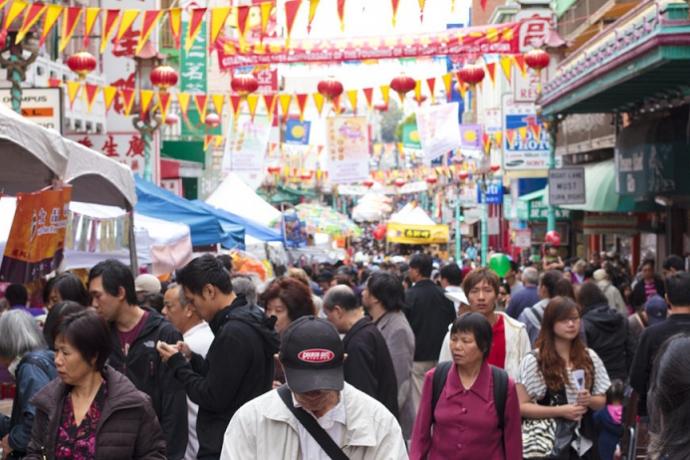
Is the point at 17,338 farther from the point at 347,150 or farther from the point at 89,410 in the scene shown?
the point at 347,150

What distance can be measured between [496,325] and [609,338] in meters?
2.08

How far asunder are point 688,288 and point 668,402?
197 inches

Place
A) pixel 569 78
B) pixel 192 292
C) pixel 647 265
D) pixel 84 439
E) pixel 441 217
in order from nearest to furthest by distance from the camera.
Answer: pixel 84 439
pixel 192 292
pixel 647 265
pixel 569 78
pixel 441 217

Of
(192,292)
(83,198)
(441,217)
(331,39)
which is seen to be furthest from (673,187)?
(441,217)

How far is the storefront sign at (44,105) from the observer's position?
13938 millimetres

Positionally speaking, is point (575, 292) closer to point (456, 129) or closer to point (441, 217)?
point (456, 129)

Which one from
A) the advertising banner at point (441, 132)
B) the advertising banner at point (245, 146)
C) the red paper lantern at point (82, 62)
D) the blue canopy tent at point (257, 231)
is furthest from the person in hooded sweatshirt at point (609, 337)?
the advertising banner at point (245, 146)

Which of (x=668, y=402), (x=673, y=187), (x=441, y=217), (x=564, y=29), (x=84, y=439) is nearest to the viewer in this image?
(x=668, y=402)

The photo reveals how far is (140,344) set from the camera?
24.3ft

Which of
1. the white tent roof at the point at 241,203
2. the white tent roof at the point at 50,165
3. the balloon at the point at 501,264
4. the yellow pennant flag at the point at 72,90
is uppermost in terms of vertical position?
the yellow pennant flag at the point at 72,90

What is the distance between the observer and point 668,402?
4.29 meters

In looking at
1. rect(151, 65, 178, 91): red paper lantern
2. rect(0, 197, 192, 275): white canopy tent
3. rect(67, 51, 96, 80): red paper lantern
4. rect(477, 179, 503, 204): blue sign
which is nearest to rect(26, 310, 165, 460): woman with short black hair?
rect(0, 197, 192, 275): white canopy tent

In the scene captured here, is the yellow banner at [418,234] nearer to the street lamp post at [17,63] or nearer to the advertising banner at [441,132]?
the advertising banner at [441,132]

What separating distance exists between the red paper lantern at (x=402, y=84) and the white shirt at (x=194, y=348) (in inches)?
672
